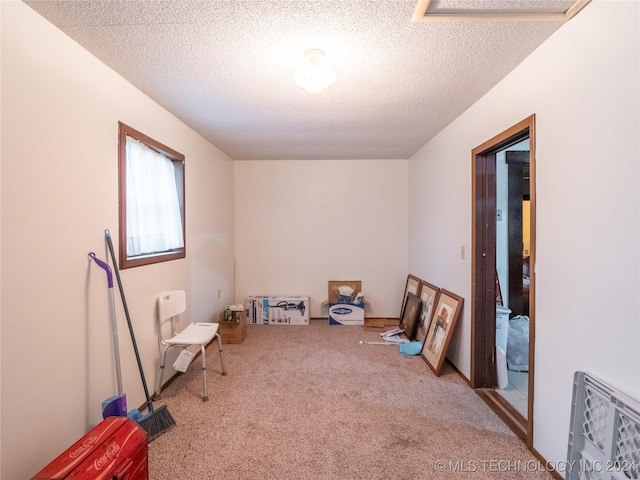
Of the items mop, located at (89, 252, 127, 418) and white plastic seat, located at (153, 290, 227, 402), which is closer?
mop, located at (89, 252, 127, 418)

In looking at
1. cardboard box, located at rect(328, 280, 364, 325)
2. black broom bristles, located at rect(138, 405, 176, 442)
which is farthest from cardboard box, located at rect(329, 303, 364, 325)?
black broom bristles, located at rect(138, 405, 176, 442)

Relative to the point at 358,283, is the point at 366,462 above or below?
below

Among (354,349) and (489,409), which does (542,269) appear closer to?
(489,409)

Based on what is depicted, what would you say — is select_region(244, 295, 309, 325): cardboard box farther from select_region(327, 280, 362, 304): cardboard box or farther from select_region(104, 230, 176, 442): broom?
select_region(104, 230, 176, 442): broom

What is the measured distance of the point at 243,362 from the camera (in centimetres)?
276

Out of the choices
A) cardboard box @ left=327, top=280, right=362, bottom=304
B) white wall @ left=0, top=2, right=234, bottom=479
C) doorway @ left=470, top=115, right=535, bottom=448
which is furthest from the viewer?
cardboard box @ left=327, top=280, right=362, bottom=304

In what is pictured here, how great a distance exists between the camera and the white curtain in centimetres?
200

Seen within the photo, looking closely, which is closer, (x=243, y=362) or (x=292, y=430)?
(x=292, y=430)

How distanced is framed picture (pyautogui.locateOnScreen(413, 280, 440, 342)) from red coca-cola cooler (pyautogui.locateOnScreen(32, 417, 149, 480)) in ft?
8.60

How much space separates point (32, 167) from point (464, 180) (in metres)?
2.88

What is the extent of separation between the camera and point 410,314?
347 cm

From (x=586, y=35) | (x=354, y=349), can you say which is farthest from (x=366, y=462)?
(x=586, y=35)

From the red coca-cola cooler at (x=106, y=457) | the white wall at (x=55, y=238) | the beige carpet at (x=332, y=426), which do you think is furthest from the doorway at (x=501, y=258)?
the white wall at (x=55, y=238)

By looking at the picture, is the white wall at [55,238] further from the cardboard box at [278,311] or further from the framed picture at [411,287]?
the framed picture at [411,287]
